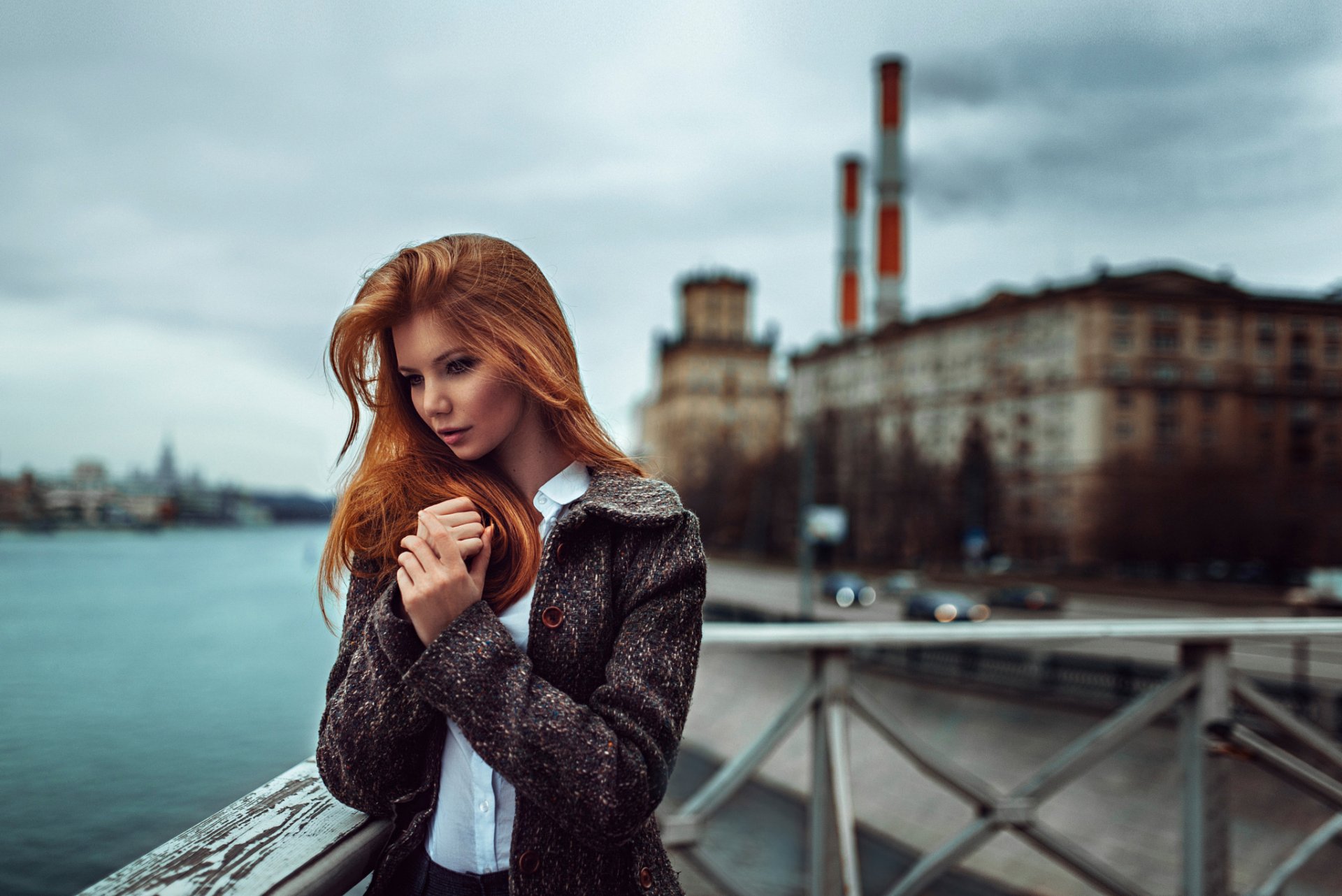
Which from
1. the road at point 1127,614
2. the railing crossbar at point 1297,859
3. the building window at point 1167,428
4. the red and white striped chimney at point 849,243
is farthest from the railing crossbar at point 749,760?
the red and white striped chimney at point 849,243

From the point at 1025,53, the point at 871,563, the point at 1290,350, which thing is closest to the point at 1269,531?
the point at 1290,350

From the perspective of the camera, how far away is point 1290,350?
16.0 metres

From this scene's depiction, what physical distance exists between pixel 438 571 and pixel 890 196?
5029 centimetres

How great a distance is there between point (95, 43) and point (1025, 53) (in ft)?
9.39

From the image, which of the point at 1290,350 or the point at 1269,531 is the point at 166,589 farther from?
the point at 1269,531

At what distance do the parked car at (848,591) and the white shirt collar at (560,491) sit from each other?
2526 centimetres

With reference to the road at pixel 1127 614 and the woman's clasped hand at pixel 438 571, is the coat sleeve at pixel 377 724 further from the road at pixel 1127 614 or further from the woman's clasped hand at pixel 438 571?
the road at pixel 1127 614

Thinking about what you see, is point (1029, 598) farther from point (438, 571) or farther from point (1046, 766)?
point (438, 571)

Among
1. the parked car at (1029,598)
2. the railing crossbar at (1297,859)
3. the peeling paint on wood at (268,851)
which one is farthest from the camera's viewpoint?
the parked car at (1029,598)

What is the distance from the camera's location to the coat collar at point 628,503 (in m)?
0.97

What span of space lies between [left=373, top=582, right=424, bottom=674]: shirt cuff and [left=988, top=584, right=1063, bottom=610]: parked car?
22.5 metres

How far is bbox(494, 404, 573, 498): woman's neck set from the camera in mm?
1085

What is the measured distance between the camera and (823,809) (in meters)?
2.10

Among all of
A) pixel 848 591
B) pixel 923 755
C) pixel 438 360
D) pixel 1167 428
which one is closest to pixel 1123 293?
pixel 1167 428
